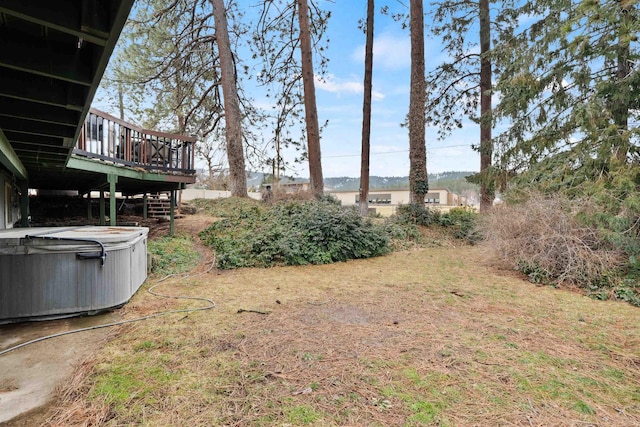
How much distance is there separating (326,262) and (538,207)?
399 centimetres

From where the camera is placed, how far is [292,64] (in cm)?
1150

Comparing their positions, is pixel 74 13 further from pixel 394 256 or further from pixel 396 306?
pixel 394 256

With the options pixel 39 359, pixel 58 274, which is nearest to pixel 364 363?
pixel 39 359

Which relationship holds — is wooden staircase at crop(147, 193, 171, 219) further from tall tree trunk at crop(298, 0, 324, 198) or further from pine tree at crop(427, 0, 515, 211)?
pine tree at crop(427, 0, 515, 211)

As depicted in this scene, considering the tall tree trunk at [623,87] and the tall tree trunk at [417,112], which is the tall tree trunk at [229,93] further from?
the tall tree trunk at [623,87]

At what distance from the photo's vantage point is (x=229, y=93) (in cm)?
1148

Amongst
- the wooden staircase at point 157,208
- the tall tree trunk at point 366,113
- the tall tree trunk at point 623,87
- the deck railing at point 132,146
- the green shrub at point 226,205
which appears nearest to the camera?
the tall tree trunk at point 623,87

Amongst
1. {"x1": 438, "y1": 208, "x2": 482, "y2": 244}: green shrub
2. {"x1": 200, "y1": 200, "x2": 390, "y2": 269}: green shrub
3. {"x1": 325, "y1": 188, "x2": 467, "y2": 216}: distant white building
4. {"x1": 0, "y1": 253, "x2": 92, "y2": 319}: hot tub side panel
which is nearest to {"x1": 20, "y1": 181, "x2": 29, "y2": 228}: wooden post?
{"x1": 200, "y1": 200, "x2": 390, "y2": 269}: green shrub

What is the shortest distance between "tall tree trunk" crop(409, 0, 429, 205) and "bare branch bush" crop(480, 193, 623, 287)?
4.23m

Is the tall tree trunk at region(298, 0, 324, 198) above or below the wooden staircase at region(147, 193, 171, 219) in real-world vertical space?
above

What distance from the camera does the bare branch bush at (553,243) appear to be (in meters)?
4.61

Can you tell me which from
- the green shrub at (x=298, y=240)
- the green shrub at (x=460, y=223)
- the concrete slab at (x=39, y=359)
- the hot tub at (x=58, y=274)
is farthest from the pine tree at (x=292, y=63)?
the concrete slab at (x=39, y=359)

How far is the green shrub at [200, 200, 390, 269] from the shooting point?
6.20 meters

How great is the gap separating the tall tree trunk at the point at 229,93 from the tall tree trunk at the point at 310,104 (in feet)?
10.3
